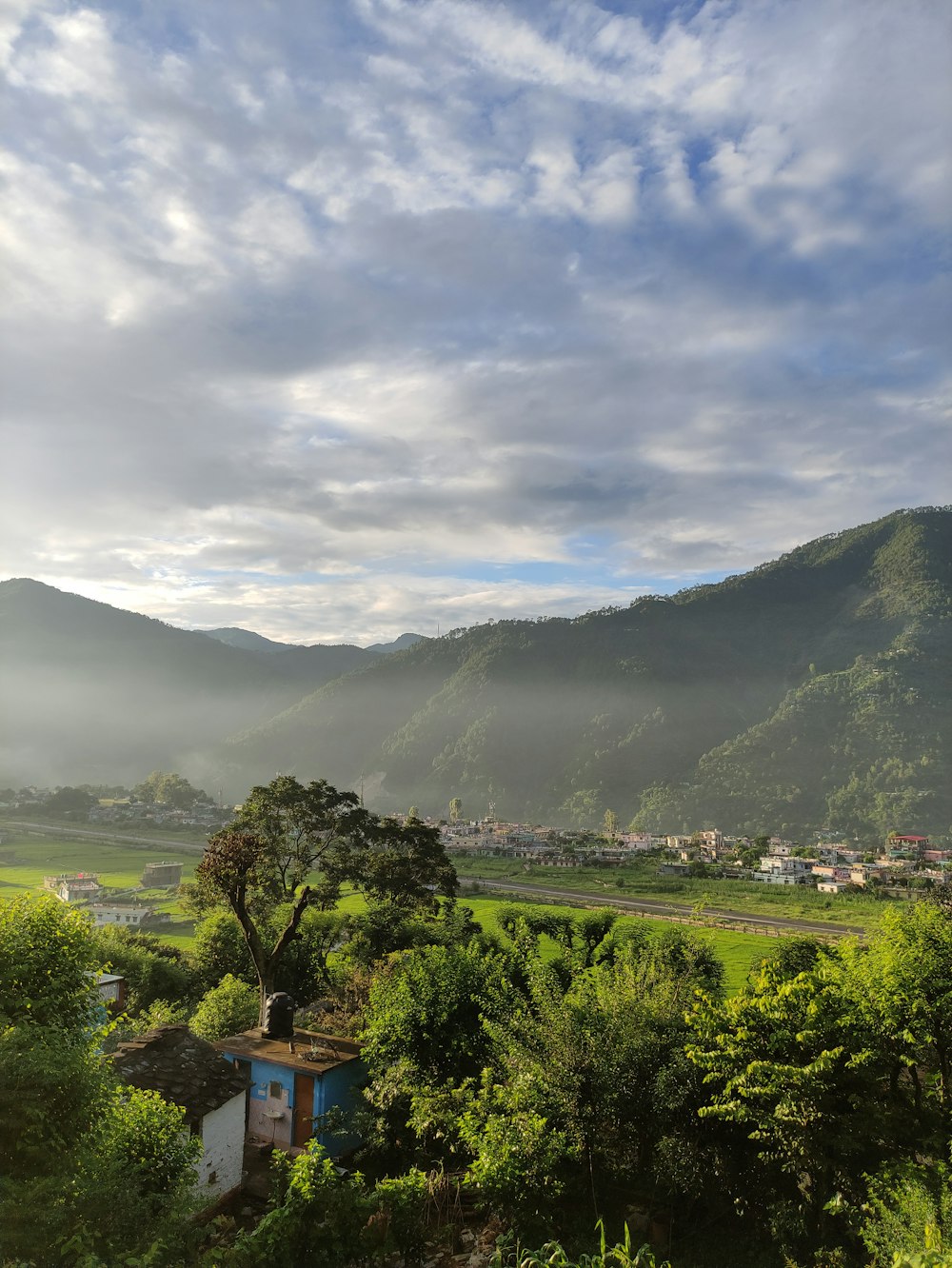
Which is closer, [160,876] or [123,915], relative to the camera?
[123,915]

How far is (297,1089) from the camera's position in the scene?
15.6 metres

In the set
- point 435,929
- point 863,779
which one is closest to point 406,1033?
point 435,929

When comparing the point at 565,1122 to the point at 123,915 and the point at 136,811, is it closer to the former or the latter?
the point at 123,915

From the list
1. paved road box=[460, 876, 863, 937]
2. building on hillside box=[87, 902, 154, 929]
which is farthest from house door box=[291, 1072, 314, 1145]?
paved road box=[460, 876, 863, 937]

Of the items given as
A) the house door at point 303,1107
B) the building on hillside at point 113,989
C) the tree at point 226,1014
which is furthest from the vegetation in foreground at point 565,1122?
the building on hillside at point 113,989

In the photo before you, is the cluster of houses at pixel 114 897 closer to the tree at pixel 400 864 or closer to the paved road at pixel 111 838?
the paved road at pixel 111 838

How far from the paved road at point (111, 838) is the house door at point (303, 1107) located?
280 ft

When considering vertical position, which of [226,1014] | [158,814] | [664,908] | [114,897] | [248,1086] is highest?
[248,1086]

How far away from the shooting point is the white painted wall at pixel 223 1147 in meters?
13.0

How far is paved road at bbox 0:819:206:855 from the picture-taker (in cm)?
9731

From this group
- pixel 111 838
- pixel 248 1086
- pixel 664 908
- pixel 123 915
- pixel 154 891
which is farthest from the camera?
pixel 111 838

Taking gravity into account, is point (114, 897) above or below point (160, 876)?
above

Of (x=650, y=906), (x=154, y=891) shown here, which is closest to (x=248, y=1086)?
(x=650, y=906)

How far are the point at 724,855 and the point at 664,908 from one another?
1770 inches
